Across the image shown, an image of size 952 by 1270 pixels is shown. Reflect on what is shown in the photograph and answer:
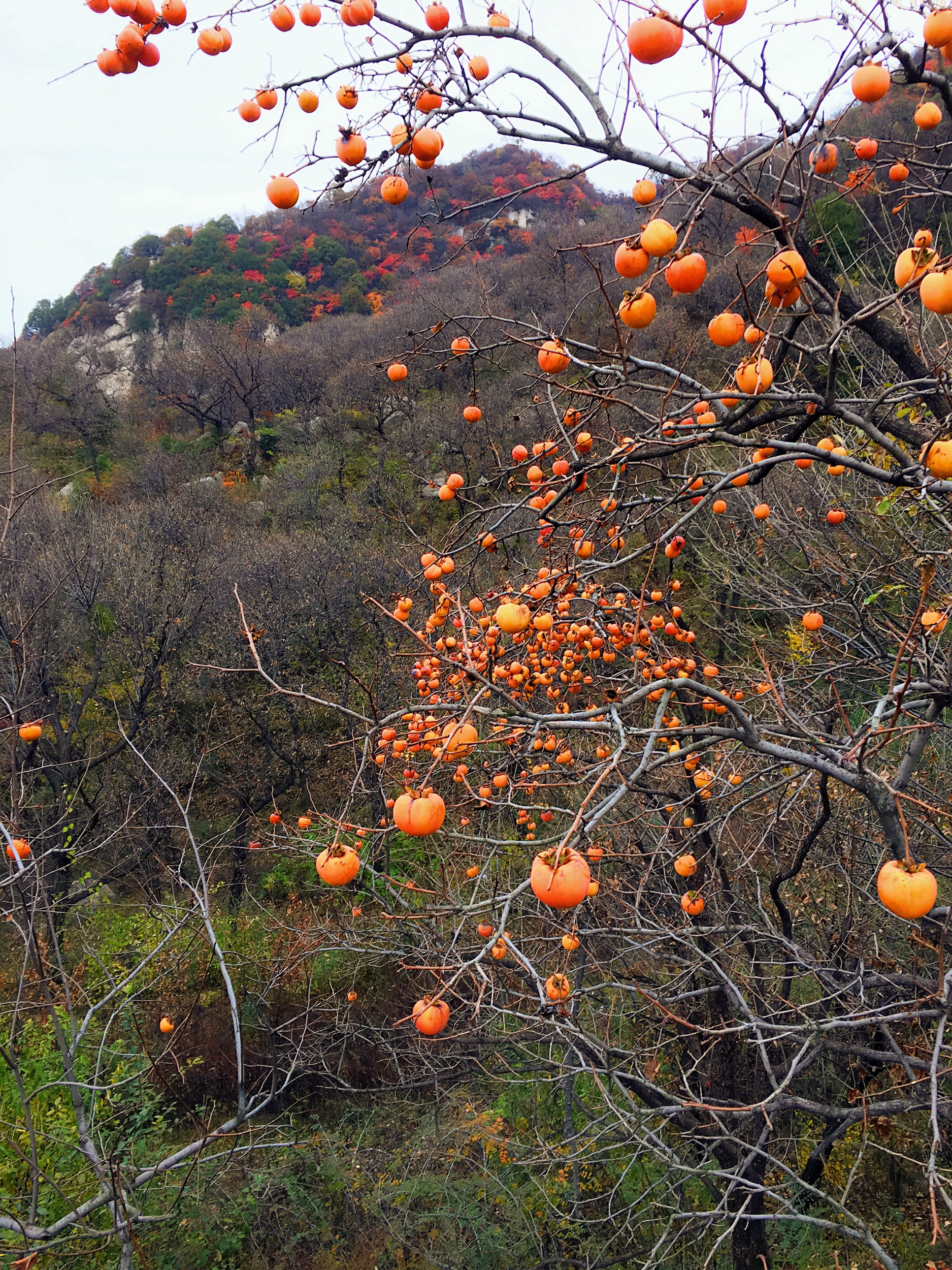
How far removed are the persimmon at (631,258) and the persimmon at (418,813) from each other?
5.23 feet

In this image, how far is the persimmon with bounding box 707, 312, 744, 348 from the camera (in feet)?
6.41

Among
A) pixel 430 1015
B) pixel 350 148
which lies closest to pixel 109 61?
pixel 350 148

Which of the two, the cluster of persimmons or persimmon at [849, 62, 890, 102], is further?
persimmon at [849, 62, 890, 102]

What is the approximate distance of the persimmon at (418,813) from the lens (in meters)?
1.59

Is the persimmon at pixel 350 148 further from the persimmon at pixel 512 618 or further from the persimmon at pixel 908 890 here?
the persimmon at pixel 908 890

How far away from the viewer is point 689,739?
4.43m

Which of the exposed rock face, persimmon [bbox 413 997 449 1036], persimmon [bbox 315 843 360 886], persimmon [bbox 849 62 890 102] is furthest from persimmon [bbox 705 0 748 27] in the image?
the exposed rock face

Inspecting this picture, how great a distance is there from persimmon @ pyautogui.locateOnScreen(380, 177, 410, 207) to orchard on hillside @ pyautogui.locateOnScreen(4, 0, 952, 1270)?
0.02 m

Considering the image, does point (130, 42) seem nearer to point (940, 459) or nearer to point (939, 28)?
point (939, 28)

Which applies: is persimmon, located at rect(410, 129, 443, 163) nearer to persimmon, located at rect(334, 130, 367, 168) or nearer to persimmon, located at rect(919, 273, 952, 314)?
persimmon, located at rect(334, 130, 367, 168)

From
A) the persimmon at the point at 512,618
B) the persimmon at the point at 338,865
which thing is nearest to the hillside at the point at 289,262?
the persimmon at the point at 512,618

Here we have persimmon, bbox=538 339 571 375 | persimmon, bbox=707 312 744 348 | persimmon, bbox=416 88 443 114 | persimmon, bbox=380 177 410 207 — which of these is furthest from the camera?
persimmon, bbox=380 177 410 207

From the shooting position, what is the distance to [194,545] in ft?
41.8

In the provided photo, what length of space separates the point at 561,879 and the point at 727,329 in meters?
1.68
